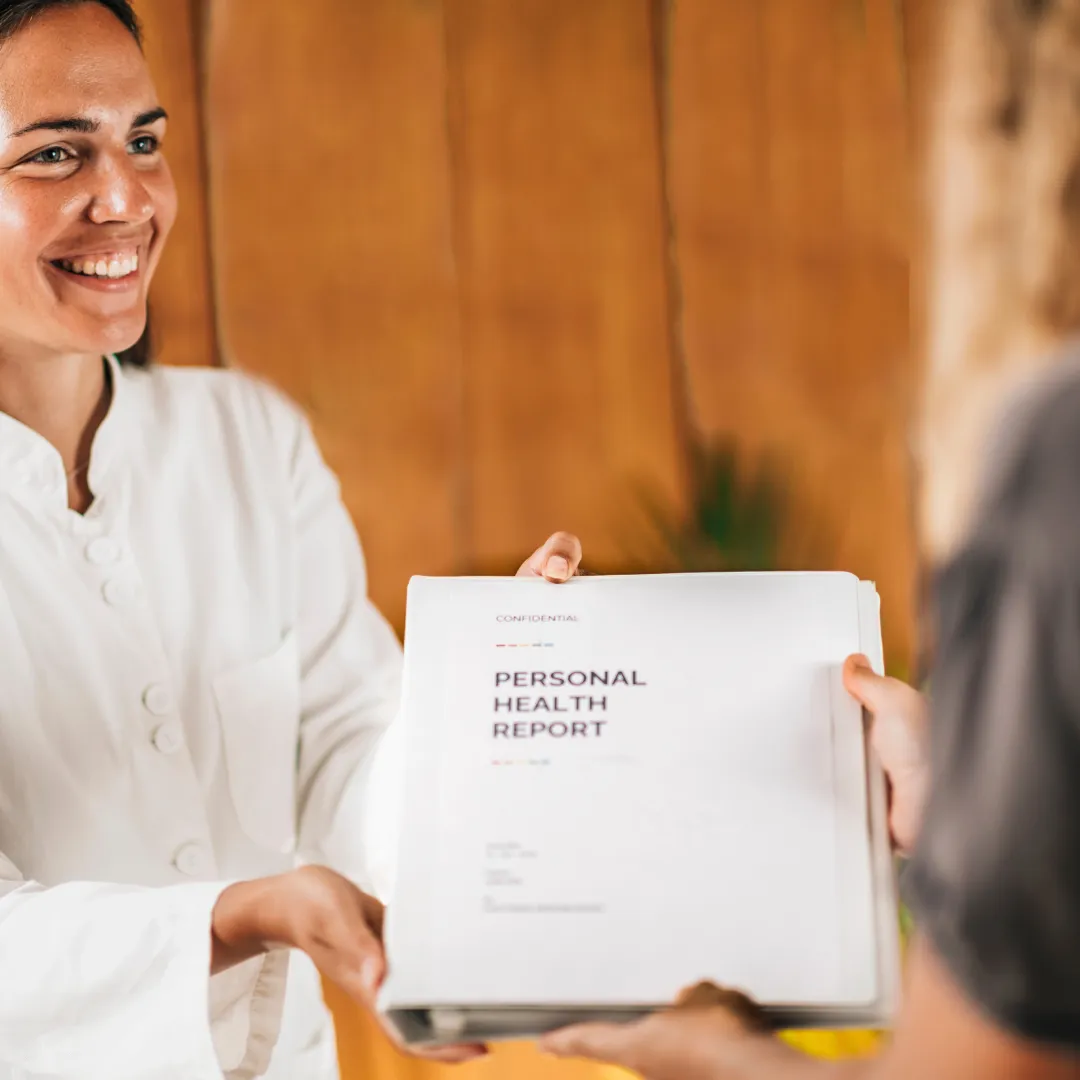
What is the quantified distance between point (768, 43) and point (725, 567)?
21.6 inches

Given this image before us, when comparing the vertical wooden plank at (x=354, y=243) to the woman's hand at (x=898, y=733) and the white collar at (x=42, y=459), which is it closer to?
the white collar at (x=42, y=459)

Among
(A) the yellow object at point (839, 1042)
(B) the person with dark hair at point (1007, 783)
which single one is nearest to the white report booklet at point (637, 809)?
(B) the person with dark hair at point (1007, 783)

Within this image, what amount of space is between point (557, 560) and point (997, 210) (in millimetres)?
688

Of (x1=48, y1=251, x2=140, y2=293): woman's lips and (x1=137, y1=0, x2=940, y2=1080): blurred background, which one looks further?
(x1=137, y1=0, x2=940, y2=1080): blurred background

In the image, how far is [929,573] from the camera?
136 centimetres

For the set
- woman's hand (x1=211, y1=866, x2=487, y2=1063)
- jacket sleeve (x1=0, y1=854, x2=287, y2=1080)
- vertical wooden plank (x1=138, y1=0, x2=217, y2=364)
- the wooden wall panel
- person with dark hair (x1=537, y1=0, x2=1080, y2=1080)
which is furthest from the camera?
the wooden wall panel

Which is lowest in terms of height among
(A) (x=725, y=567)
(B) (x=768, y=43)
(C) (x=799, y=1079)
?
(C) (x=799, y=1079)

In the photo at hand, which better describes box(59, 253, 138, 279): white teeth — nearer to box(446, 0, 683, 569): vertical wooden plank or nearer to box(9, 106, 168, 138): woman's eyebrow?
box(9, 106, 168, 138): woman's eyebrow

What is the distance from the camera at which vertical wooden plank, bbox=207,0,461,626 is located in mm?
1219

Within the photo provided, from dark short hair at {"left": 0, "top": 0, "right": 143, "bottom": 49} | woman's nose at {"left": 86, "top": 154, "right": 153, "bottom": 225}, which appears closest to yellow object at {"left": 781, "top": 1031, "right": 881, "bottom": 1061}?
woman's nose at {"left": 86, "top": 154, "right": 153, "bottom": 225}

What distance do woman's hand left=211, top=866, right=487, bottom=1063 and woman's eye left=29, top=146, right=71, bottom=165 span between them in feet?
2.02

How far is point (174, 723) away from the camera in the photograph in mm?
1084

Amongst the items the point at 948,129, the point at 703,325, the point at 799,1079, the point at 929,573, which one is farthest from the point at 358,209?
the point at 799,1079

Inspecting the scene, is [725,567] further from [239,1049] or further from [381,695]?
[239,1049]
